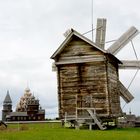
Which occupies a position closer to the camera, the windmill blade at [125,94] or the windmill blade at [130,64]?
the windmill blade at [130,64]

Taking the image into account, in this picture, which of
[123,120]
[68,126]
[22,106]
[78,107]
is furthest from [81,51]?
[22,106]

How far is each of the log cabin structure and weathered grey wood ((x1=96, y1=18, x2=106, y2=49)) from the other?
0.75 meters

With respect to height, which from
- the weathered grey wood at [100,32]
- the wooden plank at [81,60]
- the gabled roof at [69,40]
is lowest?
the wooden plank at [81,60]

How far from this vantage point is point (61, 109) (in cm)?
2631

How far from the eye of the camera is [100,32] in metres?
28.2

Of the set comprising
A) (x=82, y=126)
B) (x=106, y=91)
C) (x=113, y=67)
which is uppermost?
(x=113, y=67)

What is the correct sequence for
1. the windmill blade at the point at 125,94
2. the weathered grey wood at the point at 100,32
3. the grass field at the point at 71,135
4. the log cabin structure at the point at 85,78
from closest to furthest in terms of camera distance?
1. the grass field at the point at 71,135
2. the log cabin structure at the point at 85,78
3. the weathered grey wood at the point at 100,32
4. the windmill blade at the point at 125,94

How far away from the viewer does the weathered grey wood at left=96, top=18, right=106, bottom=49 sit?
28.0 meters

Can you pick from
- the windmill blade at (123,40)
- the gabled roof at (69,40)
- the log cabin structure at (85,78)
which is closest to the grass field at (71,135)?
Result: the log cabin structure at (85,78)

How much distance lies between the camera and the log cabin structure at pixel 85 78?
25.2m

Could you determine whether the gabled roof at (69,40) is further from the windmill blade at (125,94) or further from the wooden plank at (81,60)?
the windmill blade at (125,94)

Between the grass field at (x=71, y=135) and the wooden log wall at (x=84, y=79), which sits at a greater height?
the wooden log wall at (x=84, y=79)

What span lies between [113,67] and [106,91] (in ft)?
10.4

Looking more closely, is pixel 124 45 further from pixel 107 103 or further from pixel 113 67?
pixel 107 103
